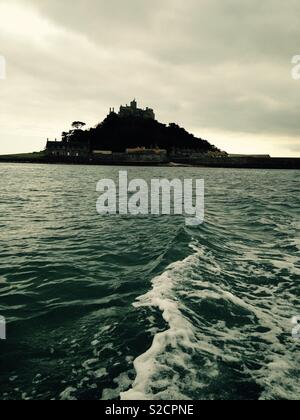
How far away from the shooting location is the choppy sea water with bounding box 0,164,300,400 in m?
4.62

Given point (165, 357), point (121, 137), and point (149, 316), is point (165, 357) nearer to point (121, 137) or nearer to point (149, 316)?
point (149, 316)

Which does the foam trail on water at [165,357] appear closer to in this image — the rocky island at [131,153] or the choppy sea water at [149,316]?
the choppy sea water at [149,316]

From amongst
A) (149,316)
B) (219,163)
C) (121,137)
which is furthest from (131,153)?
(149,316)

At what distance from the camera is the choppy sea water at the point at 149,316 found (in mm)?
4625

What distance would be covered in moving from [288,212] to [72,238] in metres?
14.7

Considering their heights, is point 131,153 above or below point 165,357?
above

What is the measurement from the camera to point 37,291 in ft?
26.3

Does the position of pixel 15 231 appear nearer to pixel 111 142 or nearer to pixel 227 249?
pixel 227 249

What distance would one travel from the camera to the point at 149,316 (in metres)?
6.59

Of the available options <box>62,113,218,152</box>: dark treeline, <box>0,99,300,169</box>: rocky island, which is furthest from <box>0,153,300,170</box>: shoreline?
<box>62,113,218,152</box>: dark treeline

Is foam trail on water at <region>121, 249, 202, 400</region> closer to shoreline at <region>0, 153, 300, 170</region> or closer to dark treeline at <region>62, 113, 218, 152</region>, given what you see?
shoreline at <region>0, 153, 300, 170</region>

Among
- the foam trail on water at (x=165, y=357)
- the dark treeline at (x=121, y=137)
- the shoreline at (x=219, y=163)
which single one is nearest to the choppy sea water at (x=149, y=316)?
the foam trail on water at (x=165, y=357)
